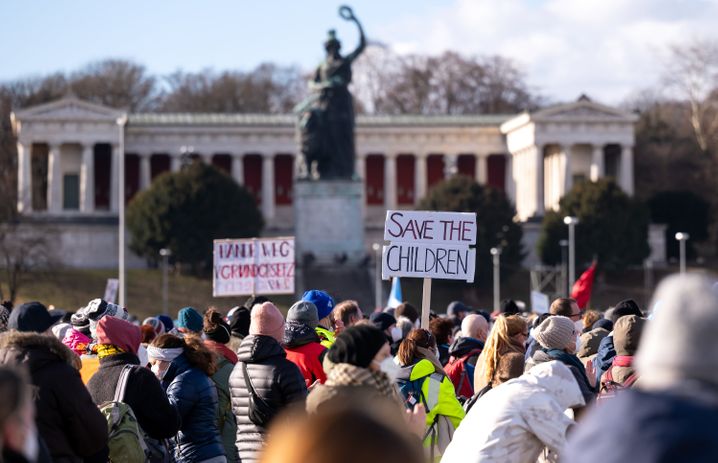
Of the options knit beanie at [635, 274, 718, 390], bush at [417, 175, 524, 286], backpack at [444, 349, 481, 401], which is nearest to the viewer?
knit beanie at [635, 274, 718, 390]

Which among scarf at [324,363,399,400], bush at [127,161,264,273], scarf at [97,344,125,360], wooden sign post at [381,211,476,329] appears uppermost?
bush at [127,161,264,273]

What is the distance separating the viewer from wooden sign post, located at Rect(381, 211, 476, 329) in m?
14.2

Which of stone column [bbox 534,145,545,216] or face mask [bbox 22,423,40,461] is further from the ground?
stone column [bbox 534,145,545,216]

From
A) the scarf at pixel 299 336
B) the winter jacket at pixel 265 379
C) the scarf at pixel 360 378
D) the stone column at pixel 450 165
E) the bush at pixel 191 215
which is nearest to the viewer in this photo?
the scarf at pixel 360 378

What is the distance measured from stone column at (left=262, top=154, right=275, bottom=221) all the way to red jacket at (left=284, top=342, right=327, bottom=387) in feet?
315

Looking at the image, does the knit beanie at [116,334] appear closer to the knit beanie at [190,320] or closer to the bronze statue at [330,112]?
the knit beanie at [190,320]

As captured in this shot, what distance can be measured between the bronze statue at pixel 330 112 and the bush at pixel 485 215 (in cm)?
1904

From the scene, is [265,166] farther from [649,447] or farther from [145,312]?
[649,447]

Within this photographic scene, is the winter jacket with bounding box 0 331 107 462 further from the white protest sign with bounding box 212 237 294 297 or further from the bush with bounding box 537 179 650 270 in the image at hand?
the bush with bounding box 537 179 650 270

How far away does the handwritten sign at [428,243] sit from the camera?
46.5 feet

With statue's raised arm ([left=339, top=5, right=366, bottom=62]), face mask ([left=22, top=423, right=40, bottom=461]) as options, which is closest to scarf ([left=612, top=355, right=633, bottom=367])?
face mask ([left=22, top=423, right=40, bottom=461])

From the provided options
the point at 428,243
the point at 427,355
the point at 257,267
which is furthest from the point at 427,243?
the point at 257,267

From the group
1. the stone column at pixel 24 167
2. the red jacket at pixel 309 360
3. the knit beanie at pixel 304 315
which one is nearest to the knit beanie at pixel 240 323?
the knit beanie at pixel 304 315

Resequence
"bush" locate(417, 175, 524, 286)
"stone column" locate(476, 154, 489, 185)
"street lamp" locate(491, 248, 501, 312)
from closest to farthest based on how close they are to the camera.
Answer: "street lamp" locate(491, 248, 501, 312)
"bush" locate(417, 175, 524, 286)
"stone column" locate(476, 154, 489, 185)
